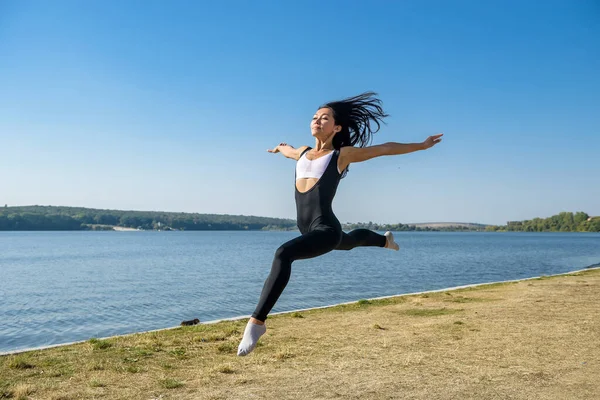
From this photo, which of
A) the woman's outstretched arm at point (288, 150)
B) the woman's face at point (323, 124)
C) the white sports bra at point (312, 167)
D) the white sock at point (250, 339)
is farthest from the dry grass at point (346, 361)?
the woman's face at point (323, 124)

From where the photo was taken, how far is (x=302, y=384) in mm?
9141

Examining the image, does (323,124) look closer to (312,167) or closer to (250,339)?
(312,167)

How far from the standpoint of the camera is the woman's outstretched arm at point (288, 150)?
5.56 metres

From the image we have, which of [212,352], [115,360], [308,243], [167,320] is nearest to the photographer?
[308,243]

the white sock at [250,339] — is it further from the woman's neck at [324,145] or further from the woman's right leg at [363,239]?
the woman's neck at [324,145]

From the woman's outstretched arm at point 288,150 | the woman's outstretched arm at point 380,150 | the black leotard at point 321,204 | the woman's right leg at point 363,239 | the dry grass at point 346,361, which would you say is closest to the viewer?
the black leotard at point 321,204

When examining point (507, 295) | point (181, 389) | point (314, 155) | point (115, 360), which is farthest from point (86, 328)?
point (314, 155)

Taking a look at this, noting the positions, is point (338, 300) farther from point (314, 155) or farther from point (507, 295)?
point (314, 155)

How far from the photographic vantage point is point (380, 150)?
483 cm

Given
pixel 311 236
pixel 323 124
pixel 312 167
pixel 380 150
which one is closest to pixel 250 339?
pixel 311 236

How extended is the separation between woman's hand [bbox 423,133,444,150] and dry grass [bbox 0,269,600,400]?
4.93m

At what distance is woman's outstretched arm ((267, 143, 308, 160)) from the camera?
5.56m

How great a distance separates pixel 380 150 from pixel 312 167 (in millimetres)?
627

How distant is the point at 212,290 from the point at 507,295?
2084 centimetres
